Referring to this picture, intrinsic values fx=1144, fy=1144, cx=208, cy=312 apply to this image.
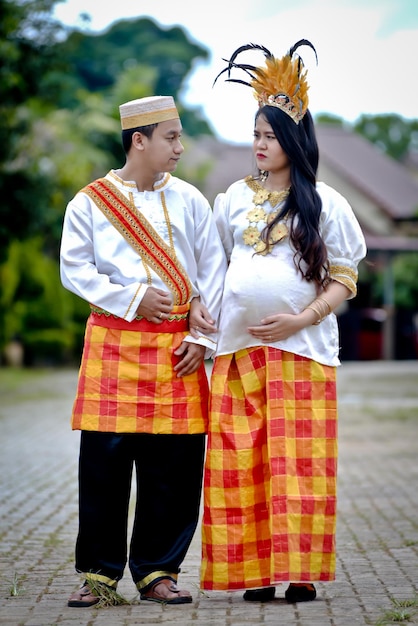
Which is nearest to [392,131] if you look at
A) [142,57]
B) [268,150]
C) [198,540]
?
[142,57]

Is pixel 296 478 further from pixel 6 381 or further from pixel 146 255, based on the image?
pixel 6 381

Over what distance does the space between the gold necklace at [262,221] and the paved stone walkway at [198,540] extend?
4.59ft

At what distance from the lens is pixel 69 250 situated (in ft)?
14.6

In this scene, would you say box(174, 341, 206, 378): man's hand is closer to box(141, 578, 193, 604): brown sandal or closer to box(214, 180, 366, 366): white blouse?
box(214, 180, 366, 366): white blouse

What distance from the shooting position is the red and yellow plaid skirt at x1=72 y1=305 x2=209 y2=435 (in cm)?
444

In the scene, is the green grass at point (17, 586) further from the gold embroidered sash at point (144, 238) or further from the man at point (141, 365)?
the gold embroidered sash at point (144, 238)

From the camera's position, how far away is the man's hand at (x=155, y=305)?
4.39 meters

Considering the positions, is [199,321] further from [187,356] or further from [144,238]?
[144,238]

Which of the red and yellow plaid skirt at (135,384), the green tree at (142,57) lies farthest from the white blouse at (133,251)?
the green tree at (142,57)

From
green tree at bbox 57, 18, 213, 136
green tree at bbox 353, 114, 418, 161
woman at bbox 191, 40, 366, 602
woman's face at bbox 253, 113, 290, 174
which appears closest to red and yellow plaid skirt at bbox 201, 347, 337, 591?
woman at bbox 191, 40, 366, 602

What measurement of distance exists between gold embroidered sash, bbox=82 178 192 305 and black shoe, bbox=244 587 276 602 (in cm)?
118

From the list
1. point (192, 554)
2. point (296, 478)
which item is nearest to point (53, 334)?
point (192, 554)

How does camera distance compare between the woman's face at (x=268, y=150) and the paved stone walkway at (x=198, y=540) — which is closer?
the paved stone walkway at (x=198, y=540)

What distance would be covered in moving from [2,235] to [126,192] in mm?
13043
